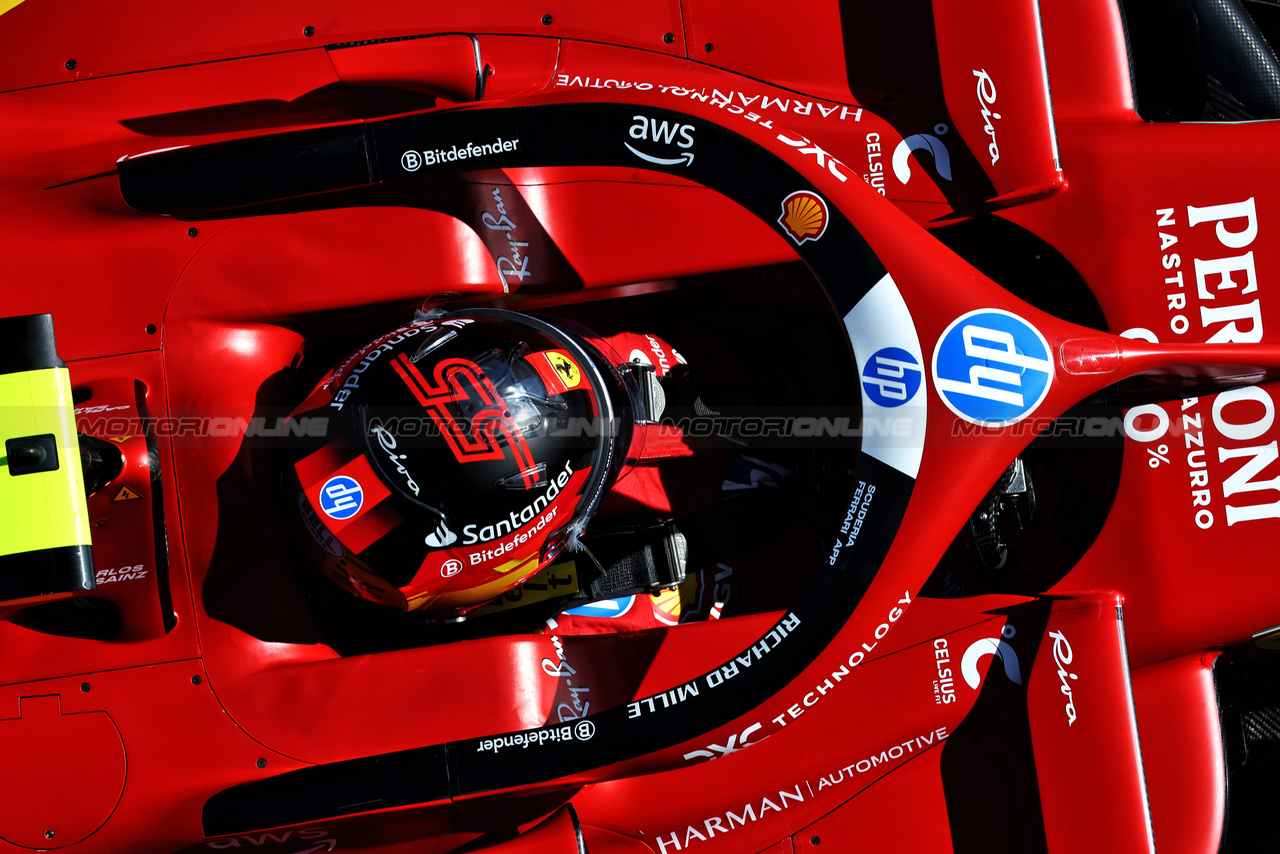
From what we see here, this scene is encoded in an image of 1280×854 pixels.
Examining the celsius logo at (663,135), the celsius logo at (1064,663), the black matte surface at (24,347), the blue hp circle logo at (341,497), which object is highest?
the celsius logo at (663,135)

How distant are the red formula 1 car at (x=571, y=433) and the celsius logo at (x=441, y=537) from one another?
0.02 meters

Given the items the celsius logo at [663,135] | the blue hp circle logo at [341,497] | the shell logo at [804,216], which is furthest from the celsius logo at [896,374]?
the blue hp circle logo at [341,497]

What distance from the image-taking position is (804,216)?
2.02m

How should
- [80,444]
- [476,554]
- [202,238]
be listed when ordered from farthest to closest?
[202,238] → [80,444] → [476,554]

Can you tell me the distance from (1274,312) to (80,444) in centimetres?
314

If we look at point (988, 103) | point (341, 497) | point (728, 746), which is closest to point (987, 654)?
point (728, 746)

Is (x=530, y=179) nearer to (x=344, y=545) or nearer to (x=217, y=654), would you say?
(x=344, y=545)

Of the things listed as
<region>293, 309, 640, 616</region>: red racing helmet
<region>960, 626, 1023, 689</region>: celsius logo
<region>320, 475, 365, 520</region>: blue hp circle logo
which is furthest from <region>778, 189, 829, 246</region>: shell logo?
<region>960, 626, 1023, 689</region>: celsius logo

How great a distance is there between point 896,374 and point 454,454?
101 centimetres

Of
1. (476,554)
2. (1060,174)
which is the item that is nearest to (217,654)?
(476,554)

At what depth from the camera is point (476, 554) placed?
7.11 feet

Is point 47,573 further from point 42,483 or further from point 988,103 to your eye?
point 988,103

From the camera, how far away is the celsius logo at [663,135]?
2066 mm

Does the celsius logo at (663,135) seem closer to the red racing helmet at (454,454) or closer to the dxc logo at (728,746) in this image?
the red racing helmet at (454,454)
